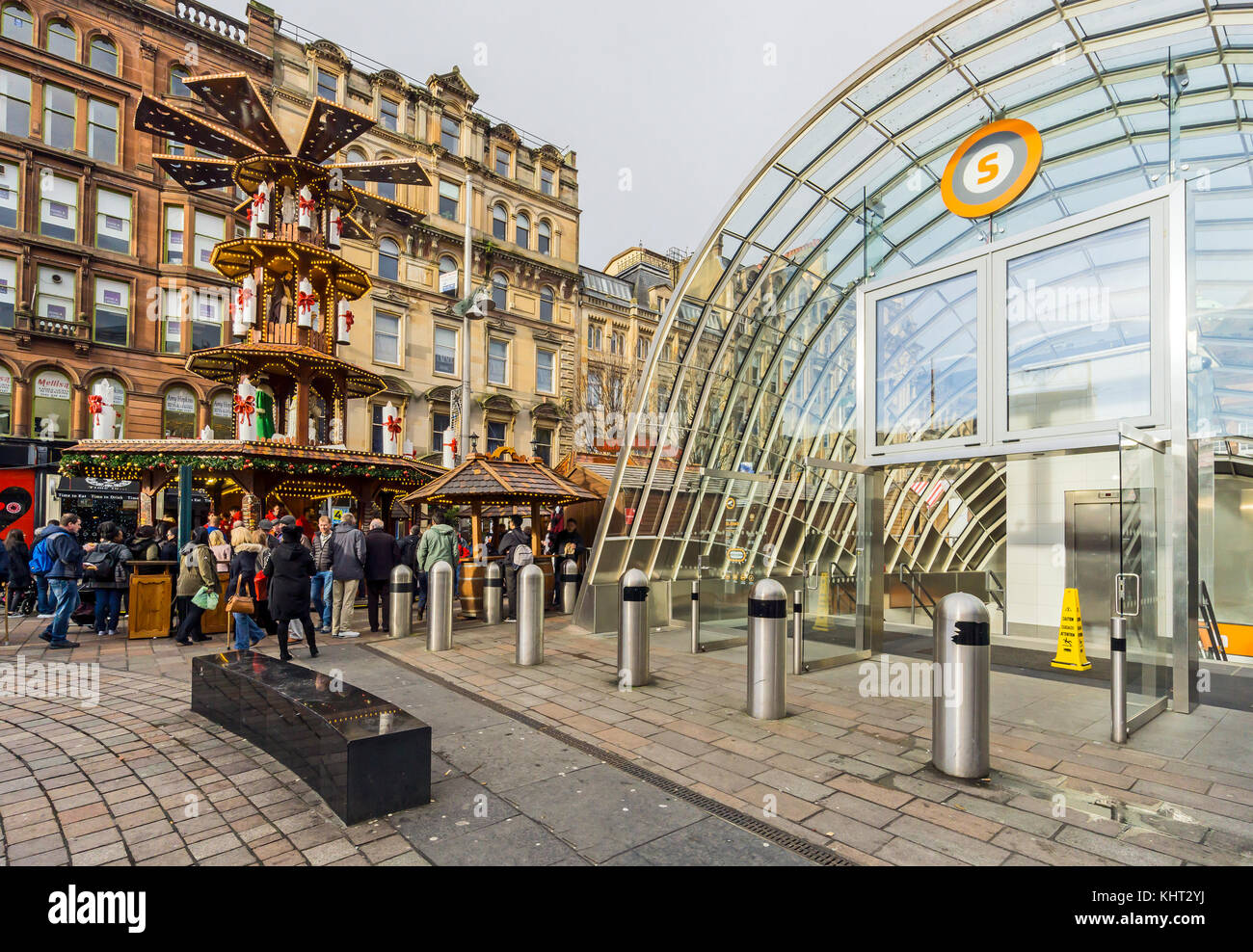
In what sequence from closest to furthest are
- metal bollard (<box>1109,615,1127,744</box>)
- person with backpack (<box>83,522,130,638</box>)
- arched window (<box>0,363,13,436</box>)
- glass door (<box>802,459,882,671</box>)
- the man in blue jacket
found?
metal bollard (<box>1109,615,1127,744</box>), glass door (<box>802,459,882,671</box>), the man in blue jacket, person with backpack (<box>83,522,130,638</box>), arched window (<box>0,363,13,436</box>)

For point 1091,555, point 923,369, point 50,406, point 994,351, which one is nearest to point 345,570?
point 923,369

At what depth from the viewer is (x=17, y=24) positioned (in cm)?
2144

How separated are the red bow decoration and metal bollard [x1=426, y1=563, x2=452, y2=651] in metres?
8.78

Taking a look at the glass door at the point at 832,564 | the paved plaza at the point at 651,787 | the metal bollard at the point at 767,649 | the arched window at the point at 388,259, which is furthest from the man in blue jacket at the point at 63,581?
the arched window at the point at 388,259

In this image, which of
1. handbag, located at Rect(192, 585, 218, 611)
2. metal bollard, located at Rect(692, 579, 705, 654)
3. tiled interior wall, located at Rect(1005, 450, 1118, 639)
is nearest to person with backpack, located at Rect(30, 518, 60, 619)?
handbag, located at Rect(192, 585, 218, 611)

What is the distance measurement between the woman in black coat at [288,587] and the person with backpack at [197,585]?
1420 millimetres

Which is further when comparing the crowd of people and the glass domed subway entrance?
the crowd of people

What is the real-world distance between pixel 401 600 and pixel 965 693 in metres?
8.12

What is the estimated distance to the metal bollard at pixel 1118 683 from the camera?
5723 mm

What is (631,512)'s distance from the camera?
40.5 ft

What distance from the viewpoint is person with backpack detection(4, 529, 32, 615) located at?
13.0 meters

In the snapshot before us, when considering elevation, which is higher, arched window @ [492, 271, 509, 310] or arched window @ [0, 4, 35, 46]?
arched window @ [0, 4, 35, 46]

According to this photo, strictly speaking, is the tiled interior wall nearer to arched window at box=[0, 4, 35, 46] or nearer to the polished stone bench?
the polished stone bench
